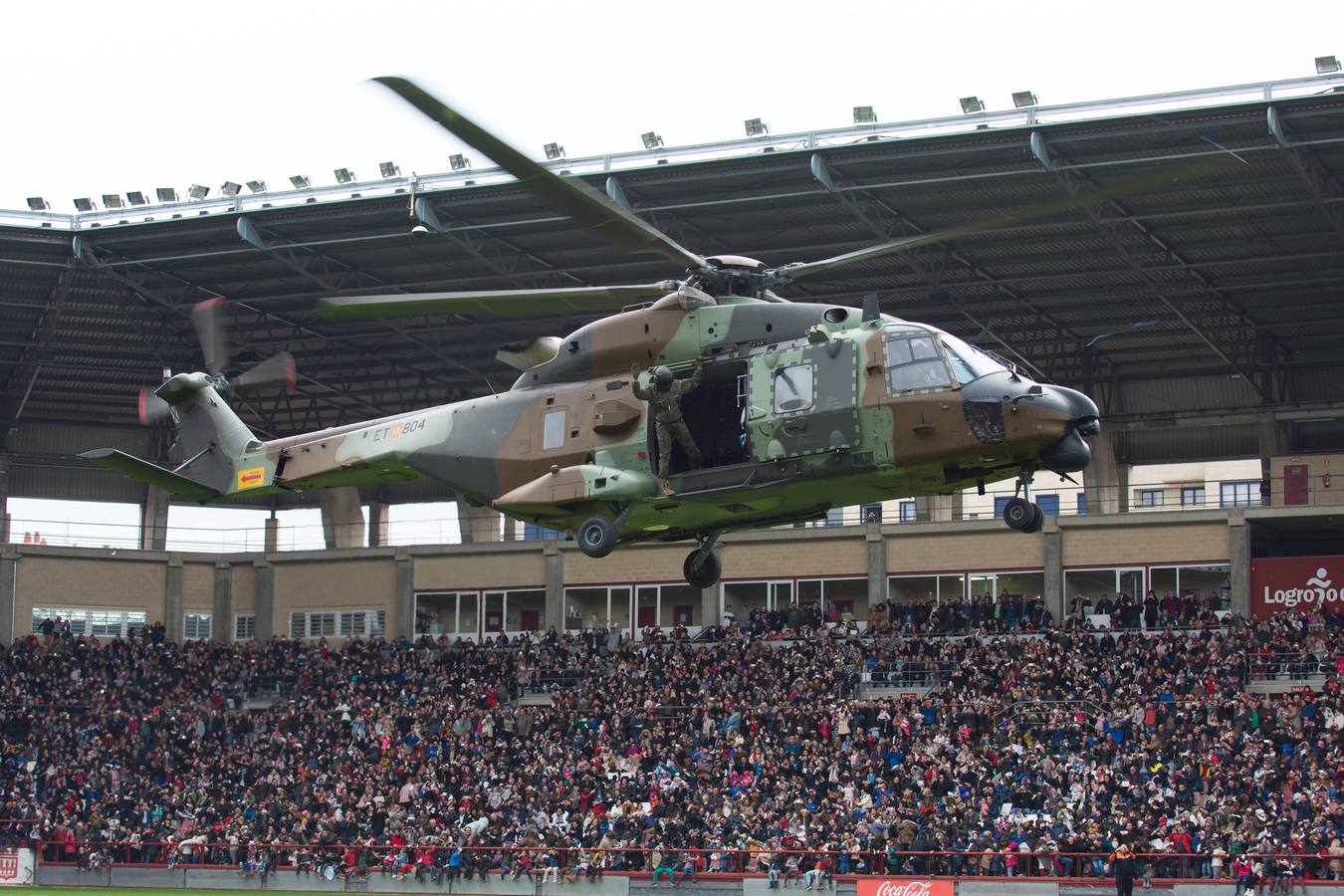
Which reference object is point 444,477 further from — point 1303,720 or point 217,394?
point 1303,720

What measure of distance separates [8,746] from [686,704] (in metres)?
19.0

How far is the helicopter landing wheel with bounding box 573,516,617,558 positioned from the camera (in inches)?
1000

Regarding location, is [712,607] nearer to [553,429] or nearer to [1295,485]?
[1295,485]

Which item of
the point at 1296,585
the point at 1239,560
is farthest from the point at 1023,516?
the point at 1296,585

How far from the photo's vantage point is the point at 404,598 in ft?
182

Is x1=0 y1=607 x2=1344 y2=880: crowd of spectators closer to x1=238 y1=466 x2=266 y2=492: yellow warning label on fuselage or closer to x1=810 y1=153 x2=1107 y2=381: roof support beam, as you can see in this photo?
x1=810 y1=153 x2=1107 y2=381: roof support beam

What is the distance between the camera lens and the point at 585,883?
3712 centimetres

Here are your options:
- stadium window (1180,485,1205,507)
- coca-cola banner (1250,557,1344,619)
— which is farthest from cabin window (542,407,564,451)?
stadium window (1180,485,1205,507)

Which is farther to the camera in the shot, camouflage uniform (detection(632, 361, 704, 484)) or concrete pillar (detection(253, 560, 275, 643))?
concrete pillar (detection(253, 560, 275, 643))

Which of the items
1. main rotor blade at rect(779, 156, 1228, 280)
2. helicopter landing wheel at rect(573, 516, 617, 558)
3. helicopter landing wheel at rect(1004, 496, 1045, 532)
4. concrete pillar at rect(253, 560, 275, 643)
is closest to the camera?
main rotor blade at rect(779, 156, 1228, 280)

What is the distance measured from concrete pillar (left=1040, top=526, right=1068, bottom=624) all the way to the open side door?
24.2m

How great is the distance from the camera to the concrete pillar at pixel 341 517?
2434 inches

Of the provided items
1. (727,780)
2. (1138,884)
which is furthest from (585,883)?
(1138,884)

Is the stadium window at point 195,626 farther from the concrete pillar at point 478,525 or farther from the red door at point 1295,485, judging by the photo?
the red door at point 1295,485
